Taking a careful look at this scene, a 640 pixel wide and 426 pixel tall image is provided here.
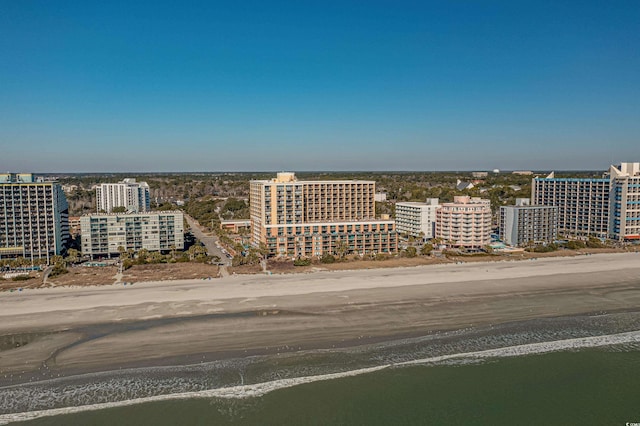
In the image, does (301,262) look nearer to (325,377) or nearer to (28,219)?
(325,377)

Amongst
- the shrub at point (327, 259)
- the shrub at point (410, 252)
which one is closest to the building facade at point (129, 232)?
the shrub at point (327, 259)

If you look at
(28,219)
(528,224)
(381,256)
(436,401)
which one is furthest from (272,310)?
→ (528,224)

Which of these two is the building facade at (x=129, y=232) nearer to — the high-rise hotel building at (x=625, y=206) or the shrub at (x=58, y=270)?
the shrub at (x=58, y=270)

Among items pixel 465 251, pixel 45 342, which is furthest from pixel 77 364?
pixel 465 251

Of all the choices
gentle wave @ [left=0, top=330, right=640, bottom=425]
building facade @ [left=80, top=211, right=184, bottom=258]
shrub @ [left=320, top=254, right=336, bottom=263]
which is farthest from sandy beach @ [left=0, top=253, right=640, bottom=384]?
building facade @ [left=80, top=211, right=184, bottom=258]

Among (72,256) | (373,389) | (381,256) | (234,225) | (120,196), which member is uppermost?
(120,196)
